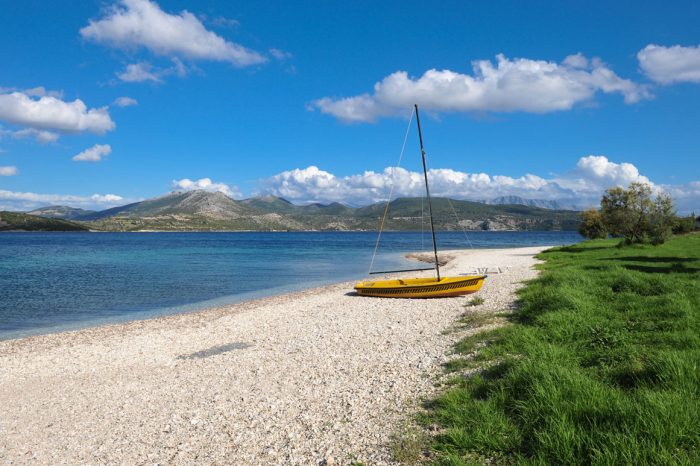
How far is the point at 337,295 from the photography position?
32.2 m

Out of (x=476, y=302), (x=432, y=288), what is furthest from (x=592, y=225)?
(x=476, y=302)

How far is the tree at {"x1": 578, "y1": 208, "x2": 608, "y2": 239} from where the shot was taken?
70.4 meters

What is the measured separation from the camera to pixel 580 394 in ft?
24.7

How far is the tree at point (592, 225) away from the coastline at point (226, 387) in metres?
58.3

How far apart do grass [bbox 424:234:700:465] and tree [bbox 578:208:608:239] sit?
63.2m

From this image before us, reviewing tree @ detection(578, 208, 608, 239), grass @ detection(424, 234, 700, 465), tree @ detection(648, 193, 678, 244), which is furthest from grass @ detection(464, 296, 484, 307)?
tree @ detection(578, 208, 608, 239)

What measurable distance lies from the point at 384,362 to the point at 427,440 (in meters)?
5.83

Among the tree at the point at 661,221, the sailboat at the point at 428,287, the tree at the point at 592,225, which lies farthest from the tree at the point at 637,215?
the sailboat at the point at 428,287

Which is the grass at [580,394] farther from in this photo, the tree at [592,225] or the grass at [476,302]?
the tree at [592,225]

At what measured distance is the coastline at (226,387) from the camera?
29.5ft

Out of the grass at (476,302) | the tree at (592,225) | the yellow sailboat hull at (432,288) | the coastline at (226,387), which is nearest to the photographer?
the coastline at (226,387)

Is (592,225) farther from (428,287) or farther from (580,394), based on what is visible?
(580,394)

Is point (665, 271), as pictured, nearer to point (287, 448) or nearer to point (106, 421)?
point (287, 448)

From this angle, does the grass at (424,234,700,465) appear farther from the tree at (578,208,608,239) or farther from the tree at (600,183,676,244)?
the tree at (578,208,608,239)
